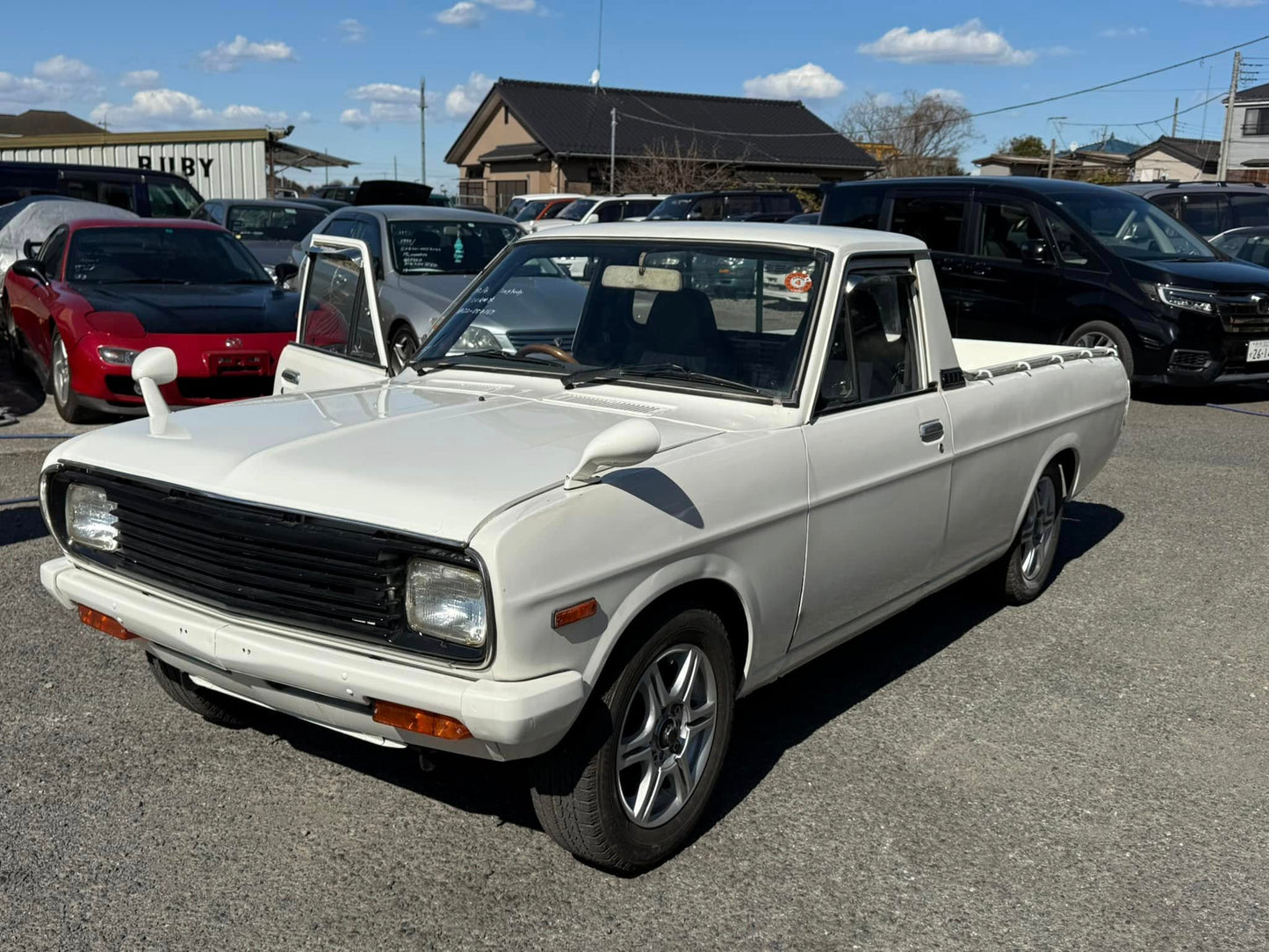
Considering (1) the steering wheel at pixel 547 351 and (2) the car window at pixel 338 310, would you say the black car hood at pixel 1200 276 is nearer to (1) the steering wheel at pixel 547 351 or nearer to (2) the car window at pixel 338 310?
(2) the car window at pixel 338 310

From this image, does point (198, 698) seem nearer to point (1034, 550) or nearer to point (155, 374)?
point (155, 374)

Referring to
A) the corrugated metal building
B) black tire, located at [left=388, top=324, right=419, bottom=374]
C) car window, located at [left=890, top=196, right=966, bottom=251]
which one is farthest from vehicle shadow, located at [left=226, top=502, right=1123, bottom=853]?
the corrugated metal building

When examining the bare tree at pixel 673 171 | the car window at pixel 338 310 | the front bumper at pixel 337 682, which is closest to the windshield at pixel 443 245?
the car window at pixel 338 310

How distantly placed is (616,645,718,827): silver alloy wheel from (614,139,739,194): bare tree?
35014mm

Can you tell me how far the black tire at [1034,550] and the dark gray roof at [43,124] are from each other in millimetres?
64456

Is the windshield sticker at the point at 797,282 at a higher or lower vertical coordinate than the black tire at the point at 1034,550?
higher

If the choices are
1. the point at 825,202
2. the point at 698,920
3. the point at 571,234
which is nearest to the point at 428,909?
the point at 698,920

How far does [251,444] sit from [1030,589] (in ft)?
12.5

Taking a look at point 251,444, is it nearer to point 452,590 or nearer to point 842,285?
point 452,590

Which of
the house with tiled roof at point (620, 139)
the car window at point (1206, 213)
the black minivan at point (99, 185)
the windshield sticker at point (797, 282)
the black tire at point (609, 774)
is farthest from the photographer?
the house with tiled roof at point (620, 139)

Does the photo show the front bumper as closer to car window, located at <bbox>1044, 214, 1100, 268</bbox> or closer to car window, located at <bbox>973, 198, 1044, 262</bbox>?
car window, located at <bbox>1044, 214, 1100, 268</bbox>

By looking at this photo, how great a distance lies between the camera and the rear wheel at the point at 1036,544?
18.7 feet

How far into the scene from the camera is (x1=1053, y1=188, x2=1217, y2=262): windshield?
11.7m

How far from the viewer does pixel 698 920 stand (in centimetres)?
323
